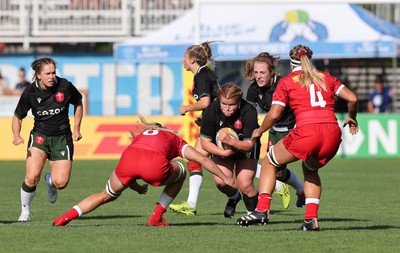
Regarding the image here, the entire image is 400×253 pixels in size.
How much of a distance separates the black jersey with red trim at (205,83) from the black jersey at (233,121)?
5.45 ft

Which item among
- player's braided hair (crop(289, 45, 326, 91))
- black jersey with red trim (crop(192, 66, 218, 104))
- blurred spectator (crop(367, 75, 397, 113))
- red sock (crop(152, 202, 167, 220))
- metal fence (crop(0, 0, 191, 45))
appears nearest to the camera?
player's braided hair (crop(289, 45, 326, 91))

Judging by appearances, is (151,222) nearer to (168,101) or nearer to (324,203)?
(324,203)

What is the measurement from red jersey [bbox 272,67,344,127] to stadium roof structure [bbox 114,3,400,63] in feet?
57.1

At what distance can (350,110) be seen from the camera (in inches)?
430

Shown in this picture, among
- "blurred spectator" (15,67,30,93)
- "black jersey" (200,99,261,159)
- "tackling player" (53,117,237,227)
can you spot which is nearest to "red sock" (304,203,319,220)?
"tackling player" (53,117,237,227)

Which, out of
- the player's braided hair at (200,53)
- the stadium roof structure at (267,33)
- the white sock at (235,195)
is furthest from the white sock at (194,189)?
the stadium roof structure at (267,33)

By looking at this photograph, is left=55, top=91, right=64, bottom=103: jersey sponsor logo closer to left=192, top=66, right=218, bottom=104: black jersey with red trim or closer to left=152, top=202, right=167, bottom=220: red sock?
left=192, top=66, right=218, bottom=104: black jersey with red trim

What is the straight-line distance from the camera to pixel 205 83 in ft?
44.6

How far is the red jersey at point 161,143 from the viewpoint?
11102 mm

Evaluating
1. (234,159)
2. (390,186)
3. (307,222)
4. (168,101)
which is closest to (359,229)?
(307,222)

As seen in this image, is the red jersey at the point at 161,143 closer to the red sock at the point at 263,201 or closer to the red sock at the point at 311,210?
the red sock at the point at 263,201

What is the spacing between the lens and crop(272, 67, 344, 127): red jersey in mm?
10688

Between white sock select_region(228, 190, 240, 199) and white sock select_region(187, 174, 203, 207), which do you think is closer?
white sock select_region(228, 190, 240, 199)

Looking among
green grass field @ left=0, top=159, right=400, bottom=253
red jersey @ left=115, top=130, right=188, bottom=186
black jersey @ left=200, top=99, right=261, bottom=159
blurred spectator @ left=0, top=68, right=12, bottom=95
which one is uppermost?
black jersey @ left=200, top=99, right=261, bottom=159
